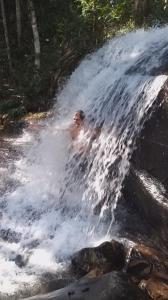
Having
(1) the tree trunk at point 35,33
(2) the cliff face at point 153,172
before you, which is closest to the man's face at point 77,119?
(2) the cliff face at point 153,172

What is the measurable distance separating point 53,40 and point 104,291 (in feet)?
38.6

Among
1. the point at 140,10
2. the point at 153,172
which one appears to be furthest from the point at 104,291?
the point at 140,10

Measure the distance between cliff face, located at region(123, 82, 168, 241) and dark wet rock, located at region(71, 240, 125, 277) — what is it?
3.08 ft

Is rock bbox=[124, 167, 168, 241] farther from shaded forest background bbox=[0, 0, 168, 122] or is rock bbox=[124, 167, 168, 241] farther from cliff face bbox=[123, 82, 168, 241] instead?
shaded forest background bbox=[0, 0, 168, 122]

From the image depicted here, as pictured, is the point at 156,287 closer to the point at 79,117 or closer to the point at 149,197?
the point at 149,197

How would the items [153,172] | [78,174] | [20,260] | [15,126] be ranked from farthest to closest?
1. [15,126]
2. [78,174]
3. [153,172]
4. [20,260]

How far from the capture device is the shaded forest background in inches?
566

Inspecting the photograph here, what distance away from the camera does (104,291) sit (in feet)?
20.3

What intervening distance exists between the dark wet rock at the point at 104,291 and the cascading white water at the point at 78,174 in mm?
1280

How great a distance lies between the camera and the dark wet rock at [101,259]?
24.9 feet

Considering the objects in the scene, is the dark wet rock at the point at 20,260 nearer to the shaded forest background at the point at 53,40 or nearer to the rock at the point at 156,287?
the rock at the point at 156,287

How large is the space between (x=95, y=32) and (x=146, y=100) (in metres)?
6.64

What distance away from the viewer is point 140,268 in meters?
7.42

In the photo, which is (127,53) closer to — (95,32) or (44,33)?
(95,32)
